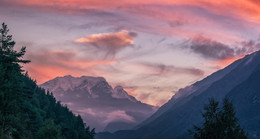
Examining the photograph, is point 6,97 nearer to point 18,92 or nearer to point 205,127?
point 18,92

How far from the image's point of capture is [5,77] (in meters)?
56.2

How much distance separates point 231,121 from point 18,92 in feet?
116

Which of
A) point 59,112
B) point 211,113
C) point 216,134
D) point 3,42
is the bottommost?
point 216,134

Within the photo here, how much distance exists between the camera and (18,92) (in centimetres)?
5962

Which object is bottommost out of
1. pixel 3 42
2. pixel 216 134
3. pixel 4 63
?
pixel 216 134

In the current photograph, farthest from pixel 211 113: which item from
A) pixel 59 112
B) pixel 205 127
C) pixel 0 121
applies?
pixel 59 112

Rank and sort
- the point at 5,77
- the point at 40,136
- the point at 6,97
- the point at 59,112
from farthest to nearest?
the point at 59,112 < the point at 40,136 < the point at 5,77 < the point at 6,97

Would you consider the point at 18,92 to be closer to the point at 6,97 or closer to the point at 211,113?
the point at 6,97

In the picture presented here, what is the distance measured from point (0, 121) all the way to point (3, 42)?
722 inches

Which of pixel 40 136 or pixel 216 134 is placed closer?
pixel 216 134

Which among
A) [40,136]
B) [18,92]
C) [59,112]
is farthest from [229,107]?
[59,112]

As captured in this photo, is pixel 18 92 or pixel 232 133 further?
pixel 18 92

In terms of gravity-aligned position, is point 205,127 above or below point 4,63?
below

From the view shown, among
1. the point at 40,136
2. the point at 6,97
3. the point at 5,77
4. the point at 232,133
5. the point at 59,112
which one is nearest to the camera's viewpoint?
the point at 232,133
